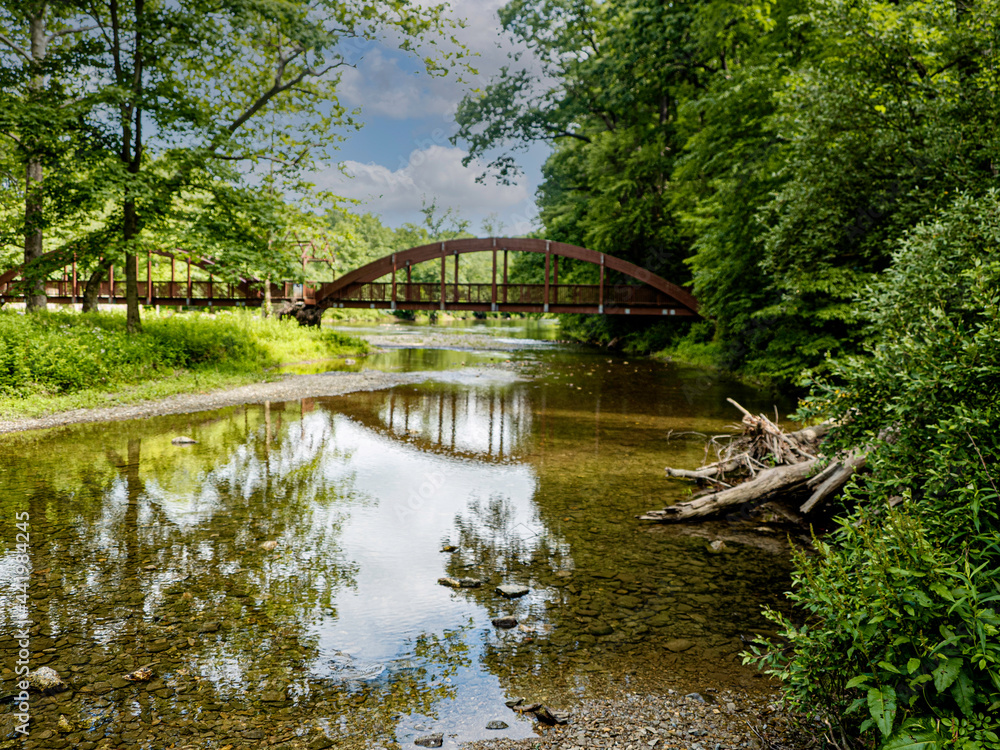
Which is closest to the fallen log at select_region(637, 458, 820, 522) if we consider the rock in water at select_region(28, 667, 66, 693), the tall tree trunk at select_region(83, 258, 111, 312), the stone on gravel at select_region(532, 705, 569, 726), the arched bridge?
the stone on gravel at select_region(532, 705, 569, 726)

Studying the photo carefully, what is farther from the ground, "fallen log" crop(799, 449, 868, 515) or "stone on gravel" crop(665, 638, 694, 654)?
"fallen log" crop(799, 449, 868, 515)

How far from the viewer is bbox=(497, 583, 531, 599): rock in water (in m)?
4.56

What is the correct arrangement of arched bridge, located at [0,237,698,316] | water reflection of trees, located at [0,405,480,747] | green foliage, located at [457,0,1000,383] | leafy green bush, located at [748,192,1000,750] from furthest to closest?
arched bridge, located at [0,237,698,316] → green foliage, located at [457,0,1000,383] → water reflection of trees, located at [0,405,480,747] → leafy green bush, located at [748,192,1000,750]

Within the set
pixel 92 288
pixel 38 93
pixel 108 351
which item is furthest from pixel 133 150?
pixel 92 288

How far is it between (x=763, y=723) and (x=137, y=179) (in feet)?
51.2

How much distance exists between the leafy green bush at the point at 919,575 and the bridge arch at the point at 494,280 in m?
27.5

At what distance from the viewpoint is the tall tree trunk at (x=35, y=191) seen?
548 inches

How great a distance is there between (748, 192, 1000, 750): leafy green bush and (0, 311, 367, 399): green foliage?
503 inches

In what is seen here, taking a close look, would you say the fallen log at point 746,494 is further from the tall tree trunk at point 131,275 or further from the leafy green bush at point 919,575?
the tall tree trunk at point 131,275

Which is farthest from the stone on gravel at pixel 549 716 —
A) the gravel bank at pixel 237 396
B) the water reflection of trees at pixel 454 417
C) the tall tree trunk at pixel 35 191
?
the tall tree trunk at pixel 35 191

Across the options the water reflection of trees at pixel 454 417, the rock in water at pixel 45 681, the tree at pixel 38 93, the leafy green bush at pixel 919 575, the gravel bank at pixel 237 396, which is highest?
the tree at pixel 38 93

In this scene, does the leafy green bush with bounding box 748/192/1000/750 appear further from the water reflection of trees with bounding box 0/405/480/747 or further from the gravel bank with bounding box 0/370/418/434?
the gravel bank with bounding box 0/370/418/434

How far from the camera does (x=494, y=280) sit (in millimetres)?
31344

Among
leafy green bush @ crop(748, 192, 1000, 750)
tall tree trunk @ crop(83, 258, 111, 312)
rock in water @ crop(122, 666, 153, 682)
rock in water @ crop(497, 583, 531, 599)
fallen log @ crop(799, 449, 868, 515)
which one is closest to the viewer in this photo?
leafy green bush @ crop(748, 192, 1000, 750)
